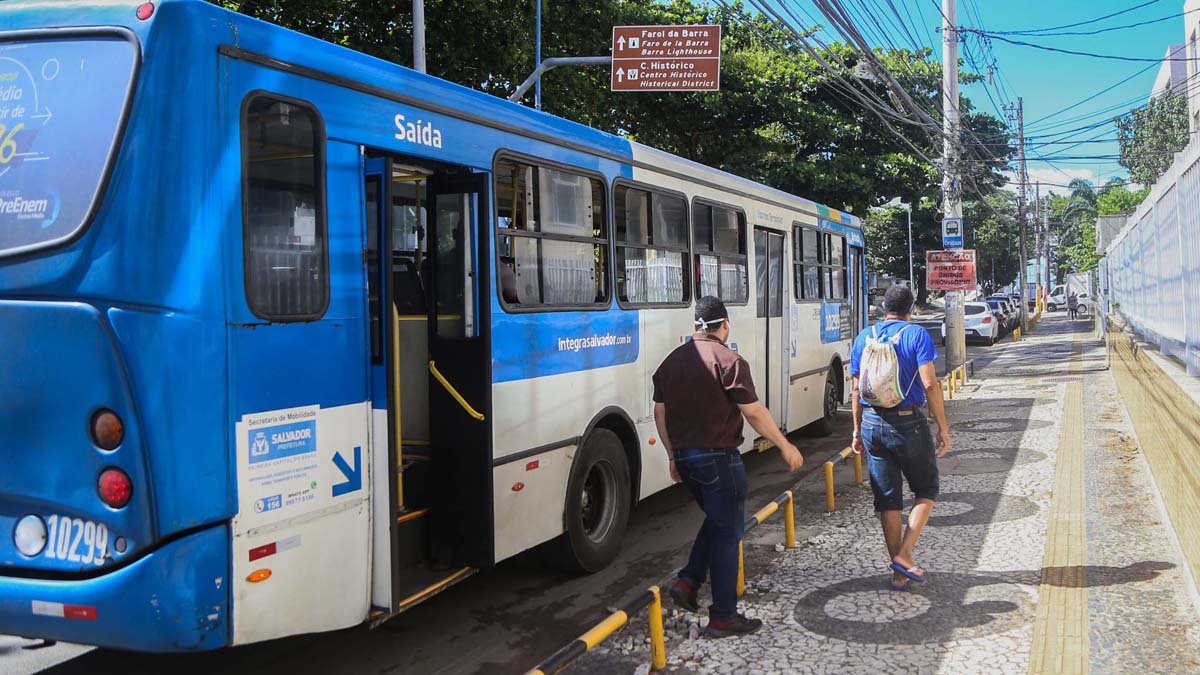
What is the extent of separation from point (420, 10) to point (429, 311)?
8845 millimetres

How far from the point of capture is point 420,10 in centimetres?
1299

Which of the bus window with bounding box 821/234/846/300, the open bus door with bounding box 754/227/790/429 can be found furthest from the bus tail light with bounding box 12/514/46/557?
the bus window with bounding box 821/234/846/300

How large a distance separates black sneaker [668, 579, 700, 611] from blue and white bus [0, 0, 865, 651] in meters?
0.96

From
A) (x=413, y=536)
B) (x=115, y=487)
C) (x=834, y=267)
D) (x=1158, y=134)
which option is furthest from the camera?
(x=1158, y=134)

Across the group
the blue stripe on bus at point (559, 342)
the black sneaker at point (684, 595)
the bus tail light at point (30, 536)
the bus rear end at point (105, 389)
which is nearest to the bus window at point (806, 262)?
the blue stripe on bus at point (559, 342)

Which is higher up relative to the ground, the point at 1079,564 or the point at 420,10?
the point at 420,10

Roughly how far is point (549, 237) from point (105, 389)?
3.09 meters

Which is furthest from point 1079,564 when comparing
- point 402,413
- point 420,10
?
point 420,10

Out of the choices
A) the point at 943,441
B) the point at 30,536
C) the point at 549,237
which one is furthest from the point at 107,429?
the point at 943,441

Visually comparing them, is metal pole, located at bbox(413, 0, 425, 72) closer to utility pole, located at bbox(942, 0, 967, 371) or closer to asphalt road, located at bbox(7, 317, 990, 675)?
asphalt road, located at bbox(7, 317, 990, 675)

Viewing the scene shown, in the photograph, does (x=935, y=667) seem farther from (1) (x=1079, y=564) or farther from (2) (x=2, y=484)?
(2) (x=2, y=484)

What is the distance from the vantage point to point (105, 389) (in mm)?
3516

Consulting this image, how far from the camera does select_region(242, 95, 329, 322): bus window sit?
3.96 metres

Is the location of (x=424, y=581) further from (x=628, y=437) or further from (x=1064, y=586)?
(x=1064, y=586)
